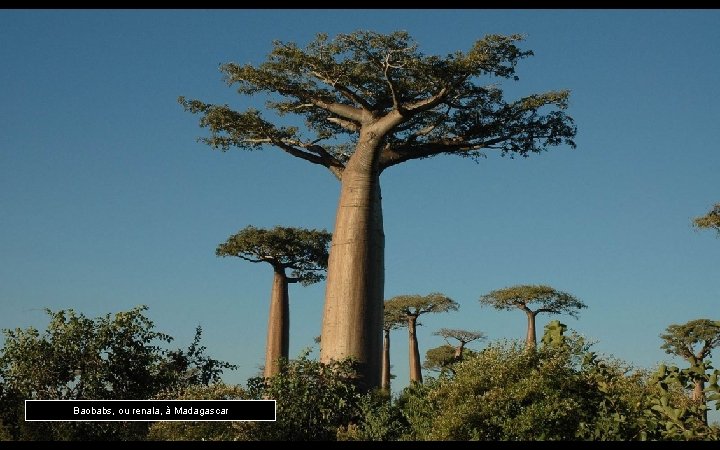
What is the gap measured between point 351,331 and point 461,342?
905 inches

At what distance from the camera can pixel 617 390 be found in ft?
31.5

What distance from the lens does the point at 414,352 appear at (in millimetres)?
30719

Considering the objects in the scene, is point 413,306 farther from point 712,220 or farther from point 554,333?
point 554,333

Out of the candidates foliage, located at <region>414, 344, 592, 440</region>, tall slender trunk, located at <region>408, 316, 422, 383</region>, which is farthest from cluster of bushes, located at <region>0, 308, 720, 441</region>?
tall slender trunk, located at <region>408, 316, 422, 383</region>

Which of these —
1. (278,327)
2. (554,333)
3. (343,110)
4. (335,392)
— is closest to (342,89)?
(343,110)

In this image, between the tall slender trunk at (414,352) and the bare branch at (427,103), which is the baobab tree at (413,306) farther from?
the bare branch at (427,103)

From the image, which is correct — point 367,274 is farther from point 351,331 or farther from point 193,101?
point 193,101

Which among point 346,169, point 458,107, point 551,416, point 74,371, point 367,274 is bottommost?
point 551,416

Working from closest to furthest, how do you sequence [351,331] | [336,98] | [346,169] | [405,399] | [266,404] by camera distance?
1. [266,404]
2. [405,399]
3. [351,331]
4. [346,169]
5. [336,98]

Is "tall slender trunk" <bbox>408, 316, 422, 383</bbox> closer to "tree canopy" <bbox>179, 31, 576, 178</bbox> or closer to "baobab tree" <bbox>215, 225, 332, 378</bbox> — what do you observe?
"baobab tree" <bbox>215, 225, 332, 378</bbox>

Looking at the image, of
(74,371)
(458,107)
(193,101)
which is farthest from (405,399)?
(193,101)

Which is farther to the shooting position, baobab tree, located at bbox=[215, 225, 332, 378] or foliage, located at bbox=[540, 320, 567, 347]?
baobab tree, located at bbox=[215, 225, 332, 378]

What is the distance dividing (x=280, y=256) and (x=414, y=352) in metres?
8.68

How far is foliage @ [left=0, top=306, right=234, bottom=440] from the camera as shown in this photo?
11.8 metres
